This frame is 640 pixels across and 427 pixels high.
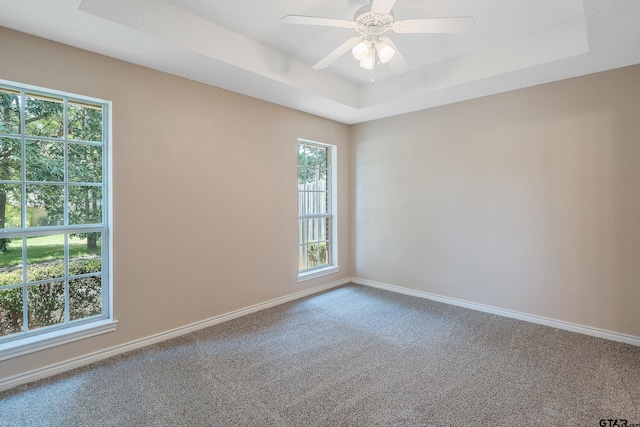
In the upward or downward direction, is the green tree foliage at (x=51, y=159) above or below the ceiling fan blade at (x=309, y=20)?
below

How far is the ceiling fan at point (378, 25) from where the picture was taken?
1.86 meters

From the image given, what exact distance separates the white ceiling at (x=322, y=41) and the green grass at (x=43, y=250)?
4.88 ft

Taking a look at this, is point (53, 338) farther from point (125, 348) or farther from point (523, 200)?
point (523, 200)

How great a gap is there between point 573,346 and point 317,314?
7.79ft

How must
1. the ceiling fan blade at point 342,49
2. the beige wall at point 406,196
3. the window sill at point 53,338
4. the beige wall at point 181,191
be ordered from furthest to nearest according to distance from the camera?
the beige wall at point 406,196
the beige wall at point 181,191
the ceiling fan blade at point 342,49
the window sill at point 53,338

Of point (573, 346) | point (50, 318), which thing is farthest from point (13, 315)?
point (573, 346)

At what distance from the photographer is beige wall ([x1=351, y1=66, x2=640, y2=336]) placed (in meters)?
2.78

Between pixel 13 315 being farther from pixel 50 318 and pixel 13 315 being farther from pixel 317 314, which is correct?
pixel 317 314

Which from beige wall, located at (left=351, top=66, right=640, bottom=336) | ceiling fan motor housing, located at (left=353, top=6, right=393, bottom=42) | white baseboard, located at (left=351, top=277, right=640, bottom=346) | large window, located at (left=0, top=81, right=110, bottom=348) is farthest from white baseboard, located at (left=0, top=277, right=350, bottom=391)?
ceiling fan motor housing, located at (left=353, top=6, right=393, bottom=42)

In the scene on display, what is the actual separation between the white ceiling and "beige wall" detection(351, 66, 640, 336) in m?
0.34

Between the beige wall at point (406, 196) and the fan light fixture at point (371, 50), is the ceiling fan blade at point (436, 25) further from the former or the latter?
the beige wall at point (406, 196)

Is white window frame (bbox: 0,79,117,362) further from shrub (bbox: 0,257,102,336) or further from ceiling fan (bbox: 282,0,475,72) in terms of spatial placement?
ceiling fan (bbox: 282,0,475,72)

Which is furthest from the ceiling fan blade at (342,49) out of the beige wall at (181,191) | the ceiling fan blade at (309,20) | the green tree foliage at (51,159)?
the green tree foliage at (51,159)

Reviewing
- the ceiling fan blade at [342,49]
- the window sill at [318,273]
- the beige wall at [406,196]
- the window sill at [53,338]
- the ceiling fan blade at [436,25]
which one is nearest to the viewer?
the ceiling fan blade at [436,25]
